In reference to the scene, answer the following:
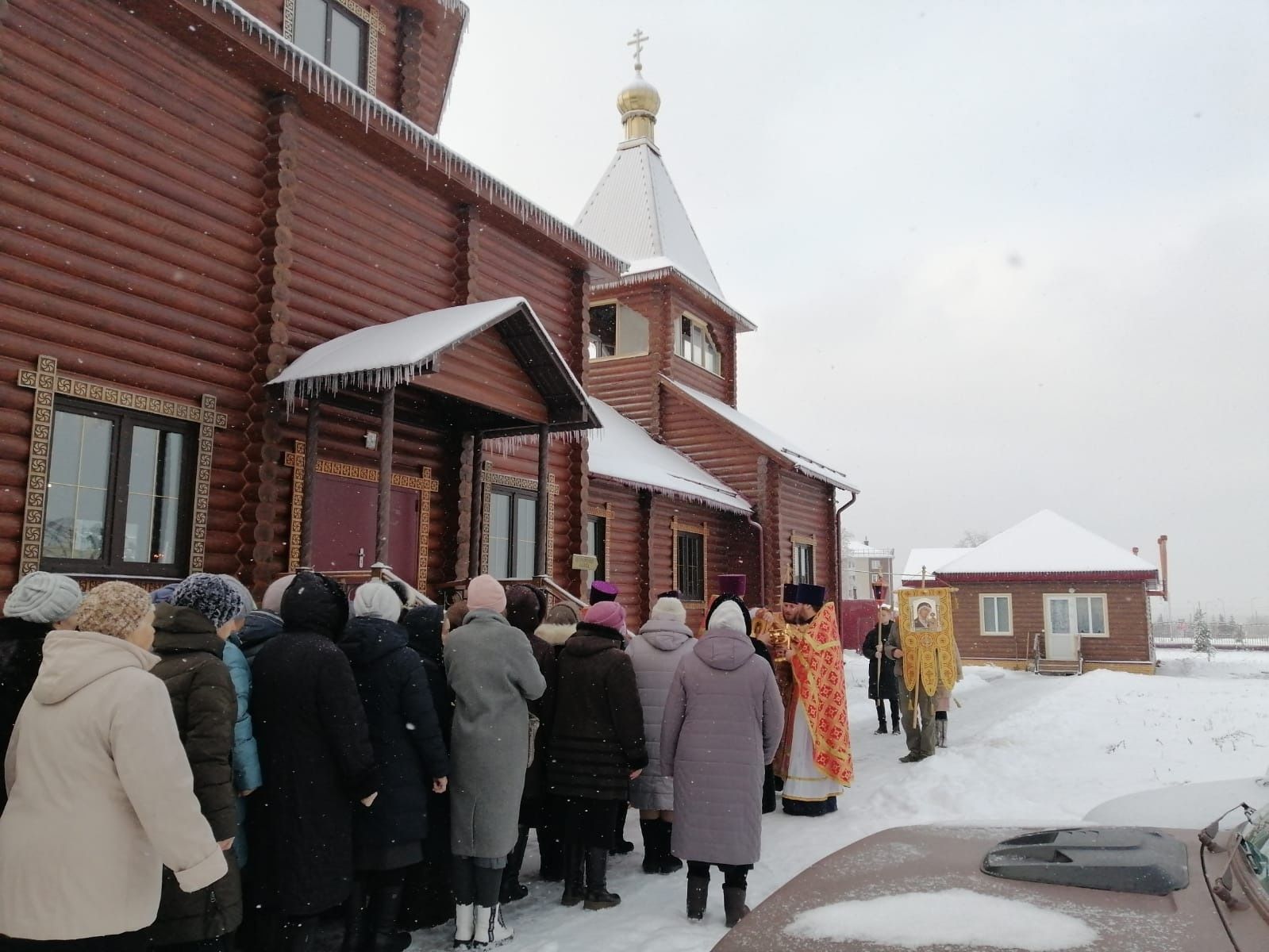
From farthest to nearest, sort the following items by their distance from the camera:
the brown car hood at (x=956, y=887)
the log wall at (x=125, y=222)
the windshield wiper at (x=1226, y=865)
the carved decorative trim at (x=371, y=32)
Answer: the carved decorative trim at (x=371, y=32)
the log wall at (x=125, y=222)
the windshield wiper at (x=1226, y=865)
the brown car hood at (x=956, y=887)

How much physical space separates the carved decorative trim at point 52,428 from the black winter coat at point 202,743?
3449mm

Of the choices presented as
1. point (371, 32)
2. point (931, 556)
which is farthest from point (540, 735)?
point (931, 556)

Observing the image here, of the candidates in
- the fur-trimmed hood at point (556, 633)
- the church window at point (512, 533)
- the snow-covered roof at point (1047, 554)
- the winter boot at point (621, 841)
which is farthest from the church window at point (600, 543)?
the snow-covered roof at point (1047, 554)

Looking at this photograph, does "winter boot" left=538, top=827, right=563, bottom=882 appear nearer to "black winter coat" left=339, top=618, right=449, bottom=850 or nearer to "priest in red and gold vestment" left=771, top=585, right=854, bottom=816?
"black winter coat" left=339, top=618, right=449, bottom=850

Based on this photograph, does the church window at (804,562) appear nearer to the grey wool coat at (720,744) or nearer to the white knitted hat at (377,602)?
the grey wool coat at (720,744)

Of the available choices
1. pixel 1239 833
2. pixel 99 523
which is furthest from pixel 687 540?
pixel 1239 833

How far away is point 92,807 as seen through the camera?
2.79m

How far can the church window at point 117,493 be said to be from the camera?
652 centimetres

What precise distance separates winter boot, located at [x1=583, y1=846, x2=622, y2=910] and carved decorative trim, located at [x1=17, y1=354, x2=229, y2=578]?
3.97 m

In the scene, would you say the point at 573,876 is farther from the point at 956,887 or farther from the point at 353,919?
the point at 956,887

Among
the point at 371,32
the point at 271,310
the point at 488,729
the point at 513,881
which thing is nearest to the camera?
the point at 488,729

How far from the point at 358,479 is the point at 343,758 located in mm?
5280

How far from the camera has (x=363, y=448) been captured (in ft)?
29.5

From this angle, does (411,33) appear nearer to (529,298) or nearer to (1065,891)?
(529,298)
